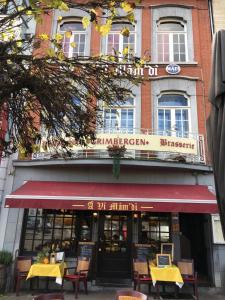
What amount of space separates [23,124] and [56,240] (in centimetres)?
598

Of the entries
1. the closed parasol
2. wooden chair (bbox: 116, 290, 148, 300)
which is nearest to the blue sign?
the closed parasol

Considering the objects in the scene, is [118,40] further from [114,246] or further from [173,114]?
[114,246]

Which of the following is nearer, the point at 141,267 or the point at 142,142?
the point at 141,267

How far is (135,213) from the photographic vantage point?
1189 cm

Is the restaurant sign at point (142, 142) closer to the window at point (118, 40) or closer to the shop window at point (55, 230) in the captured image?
the shop window at point (55, 230)

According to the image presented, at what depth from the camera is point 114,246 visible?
1166cm

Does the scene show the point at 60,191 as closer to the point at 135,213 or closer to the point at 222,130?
the point at 135,213

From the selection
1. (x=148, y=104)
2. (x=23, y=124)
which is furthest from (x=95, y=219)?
(x=23, y=124)

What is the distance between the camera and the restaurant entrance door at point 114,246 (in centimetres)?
1135

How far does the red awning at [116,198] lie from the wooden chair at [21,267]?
1.92m

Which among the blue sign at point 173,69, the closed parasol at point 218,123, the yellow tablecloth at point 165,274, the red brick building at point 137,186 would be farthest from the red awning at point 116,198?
the closed parasol at point 218,123

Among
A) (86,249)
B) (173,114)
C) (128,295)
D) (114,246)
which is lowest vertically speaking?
(128,295)

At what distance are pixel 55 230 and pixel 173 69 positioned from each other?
25.2ft

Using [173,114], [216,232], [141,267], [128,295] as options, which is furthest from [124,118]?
[128,295]
